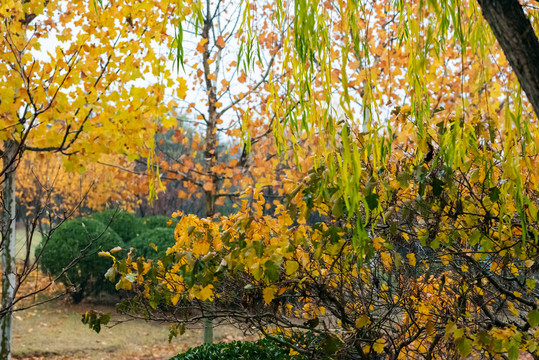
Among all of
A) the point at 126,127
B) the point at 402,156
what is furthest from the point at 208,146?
the point at 402,156

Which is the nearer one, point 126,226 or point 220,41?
point 220,41

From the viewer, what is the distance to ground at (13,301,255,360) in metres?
7.25

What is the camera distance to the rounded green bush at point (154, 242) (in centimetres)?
890

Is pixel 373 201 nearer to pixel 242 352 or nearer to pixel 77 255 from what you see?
pixel 242 352

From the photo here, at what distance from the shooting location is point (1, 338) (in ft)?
15.9

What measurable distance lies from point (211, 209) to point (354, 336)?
4227 millimetres

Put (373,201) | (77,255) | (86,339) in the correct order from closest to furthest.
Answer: (373,201) < (86,339) < (77,255)

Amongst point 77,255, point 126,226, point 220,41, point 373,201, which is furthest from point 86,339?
point 373,201

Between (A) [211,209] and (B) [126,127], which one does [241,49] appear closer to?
(B) [126,127]

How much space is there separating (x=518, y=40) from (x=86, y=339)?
26.2ft

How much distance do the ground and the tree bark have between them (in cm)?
601

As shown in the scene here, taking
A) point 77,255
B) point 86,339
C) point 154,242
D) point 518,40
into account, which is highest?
point 518,40

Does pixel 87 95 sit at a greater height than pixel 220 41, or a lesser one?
lesser

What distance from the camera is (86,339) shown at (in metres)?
7.93
